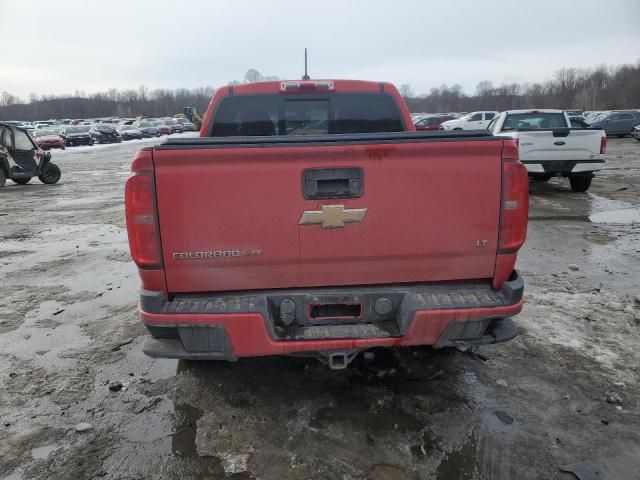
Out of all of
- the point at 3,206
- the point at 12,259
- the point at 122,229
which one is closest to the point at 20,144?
the point at 3,206

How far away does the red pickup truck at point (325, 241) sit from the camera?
8.46 feet

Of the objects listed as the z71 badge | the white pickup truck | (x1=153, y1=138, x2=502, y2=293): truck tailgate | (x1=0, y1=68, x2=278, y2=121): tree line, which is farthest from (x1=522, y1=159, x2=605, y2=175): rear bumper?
(x1=0, y1=68, x2=278, y2=121): tree line

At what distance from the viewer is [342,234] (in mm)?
2672

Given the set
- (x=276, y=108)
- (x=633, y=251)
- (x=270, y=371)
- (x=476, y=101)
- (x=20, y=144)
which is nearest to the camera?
(x=270, y=371)

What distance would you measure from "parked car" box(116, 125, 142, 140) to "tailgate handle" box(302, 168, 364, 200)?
52643 mm

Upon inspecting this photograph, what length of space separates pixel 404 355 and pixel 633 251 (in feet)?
15.4

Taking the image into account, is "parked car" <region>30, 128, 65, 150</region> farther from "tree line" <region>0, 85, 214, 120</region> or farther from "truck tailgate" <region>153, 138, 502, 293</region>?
"tree line" <region>0, 85, 214, 120</region>

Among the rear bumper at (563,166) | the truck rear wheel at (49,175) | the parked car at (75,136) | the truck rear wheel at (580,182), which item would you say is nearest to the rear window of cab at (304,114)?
the rear bumper at (563,166)

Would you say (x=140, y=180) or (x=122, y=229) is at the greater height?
(x=140, y=180)

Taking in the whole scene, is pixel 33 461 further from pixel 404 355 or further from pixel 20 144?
pixel 20 144

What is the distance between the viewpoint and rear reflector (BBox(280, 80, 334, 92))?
4.20 m

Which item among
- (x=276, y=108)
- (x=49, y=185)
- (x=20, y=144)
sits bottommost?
(x=49, y=185)

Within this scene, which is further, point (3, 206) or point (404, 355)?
point (3, 206)

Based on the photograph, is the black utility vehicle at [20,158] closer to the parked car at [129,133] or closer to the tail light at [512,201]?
the tail light at [512,201]
